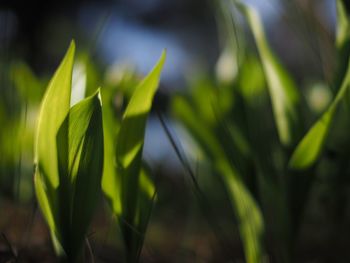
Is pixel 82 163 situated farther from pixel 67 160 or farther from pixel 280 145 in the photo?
pixel 280 145

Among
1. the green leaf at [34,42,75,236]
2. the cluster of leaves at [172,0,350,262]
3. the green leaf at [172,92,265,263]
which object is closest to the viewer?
the green leaf at [34,42,75,236]

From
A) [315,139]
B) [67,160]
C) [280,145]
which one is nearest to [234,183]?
[280,145]

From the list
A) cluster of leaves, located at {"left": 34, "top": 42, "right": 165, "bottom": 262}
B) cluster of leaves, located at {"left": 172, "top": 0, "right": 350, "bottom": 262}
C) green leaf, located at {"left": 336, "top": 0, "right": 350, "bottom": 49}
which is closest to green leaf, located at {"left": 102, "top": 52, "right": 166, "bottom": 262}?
cluster of leaves, located at {"left": 34, "top": 42, "right": 165, "bottom": 262}

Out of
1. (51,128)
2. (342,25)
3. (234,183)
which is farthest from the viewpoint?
(234,183)

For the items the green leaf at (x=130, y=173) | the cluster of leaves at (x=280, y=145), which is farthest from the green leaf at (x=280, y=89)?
→ the green leaf at (x=130, y=173)

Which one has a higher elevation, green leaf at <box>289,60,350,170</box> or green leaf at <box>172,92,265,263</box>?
green leaf at <box>289,60,350,170</box>

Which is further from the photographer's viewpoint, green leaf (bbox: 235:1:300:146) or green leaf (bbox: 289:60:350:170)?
green leaf (bbox: 235:1:300:146)

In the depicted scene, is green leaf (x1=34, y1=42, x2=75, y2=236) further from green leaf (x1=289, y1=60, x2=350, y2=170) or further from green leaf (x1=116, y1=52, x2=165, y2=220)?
green leaf (x1=289, y1=60, x2=350, y2=170)
